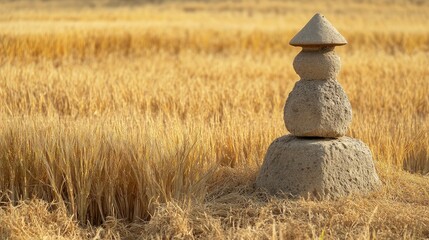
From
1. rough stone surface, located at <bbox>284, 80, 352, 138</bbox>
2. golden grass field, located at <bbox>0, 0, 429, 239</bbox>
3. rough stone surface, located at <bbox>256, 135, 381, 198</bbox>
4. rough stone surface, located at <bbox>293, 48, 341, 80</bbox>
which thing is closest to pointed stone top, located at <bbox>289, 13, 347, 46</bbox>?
rough stone surface, located at <bbox>293, 48, 341, 80</bbox>

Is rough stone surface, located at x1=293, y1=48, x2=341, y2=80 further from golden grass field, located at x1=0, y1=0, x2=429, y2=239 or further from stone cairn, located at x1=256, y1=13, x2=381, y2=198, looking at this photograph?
golden grass field, located at x1=0, y1=0, x2=429, y2=239

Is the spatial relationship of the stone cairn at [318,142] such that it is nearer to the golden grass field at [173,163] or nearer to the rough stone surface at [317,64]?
the rough stone surface at [317,64]

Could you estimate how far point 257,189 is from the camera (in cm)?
553

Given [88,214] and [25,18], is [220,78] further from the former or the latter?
[25,18]

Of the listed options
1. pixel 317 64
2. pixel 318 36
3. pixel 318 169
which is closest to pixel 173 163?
pixel 318 169

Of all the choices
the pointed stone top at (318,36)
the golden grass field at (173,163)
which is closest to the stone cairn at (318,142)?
the pointed stone top at (318,36)

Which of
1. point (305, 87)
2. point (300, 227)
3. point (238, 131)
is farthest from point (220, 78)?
point (300, 227)

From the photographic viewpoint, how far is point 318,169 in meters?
5.31

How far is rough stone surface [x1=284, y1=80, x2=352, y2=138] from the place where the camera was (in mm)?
5469

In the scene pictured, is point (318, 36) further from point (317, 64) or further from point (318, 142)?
point (318, 142)

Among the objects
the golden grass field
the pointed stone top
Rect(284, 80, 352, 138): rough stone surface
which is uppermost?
the pointed stone top

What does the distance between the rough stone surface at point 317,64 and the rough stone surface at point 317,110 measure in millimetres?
55

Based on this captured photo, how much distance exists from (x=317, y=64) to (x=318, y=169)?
0.79 m

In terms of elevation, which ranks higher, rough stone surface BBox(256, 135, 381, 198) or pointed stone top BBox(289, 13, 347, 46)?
pointed stone top BBox(289, 13, 347, 46)
